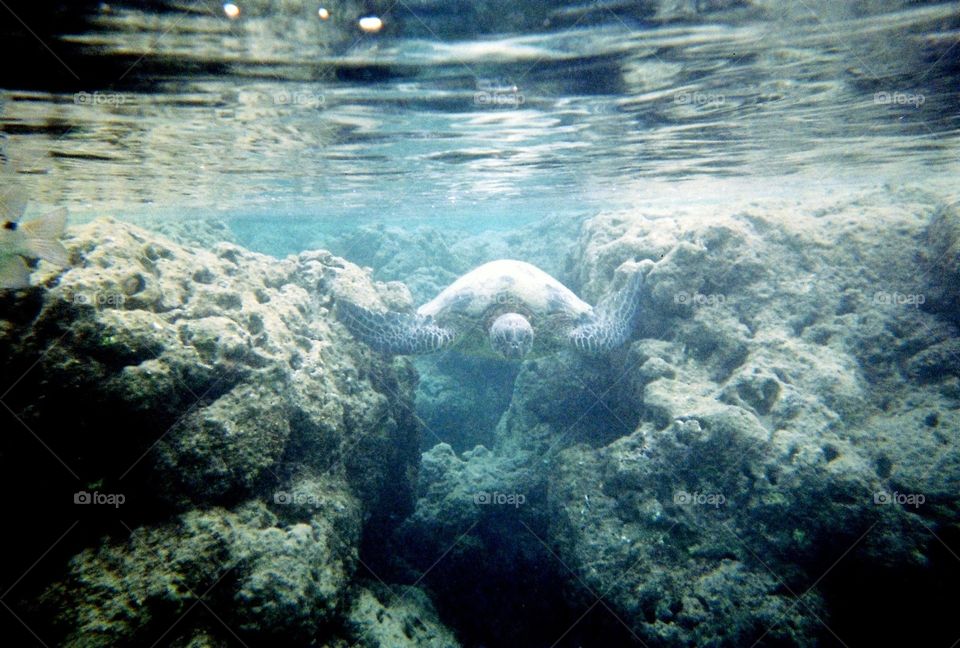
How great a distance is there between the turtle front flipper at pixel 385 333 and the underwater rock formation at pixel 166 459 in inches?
60.9

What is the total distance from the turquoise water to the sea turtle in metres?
0.10

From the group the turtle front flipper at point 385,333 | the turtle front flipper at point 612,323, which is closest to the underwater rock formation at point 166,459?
the turtle front flipper at point 385,333

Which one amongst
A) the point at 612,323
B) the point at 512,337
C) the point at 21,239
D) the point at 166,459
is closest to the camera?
the point at 21,239

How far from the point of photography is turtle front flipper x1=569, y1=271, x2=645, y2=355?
7398mm

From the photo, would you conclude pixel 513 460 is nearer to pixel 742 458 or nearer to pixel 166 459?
pixel 742 458

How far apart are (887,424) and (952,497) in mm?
1279

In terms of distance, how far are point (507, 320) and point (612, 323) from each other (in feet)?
6.56

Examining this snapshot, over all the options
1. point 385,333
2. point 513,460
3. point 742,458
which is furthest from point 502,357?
point 742,458

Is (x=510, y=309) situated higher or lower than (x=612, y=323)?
higher

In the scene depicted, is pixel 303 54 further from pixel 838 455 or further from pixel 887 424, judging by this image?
pixel 887 424

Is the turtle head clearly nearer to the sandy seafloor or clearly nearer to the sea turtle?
the sea turtle

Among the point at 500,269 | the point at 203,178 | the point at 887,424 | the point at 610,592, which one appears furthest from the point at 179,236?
the point at 887,424

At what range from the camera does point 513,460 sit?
868cm

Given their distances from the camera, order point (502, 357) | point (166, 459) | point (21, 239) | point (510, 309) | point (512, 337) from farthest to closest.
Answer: point (510, 309) < point (502, 357) < point (512, 337) < point (166, 459) < point (21, 239)
